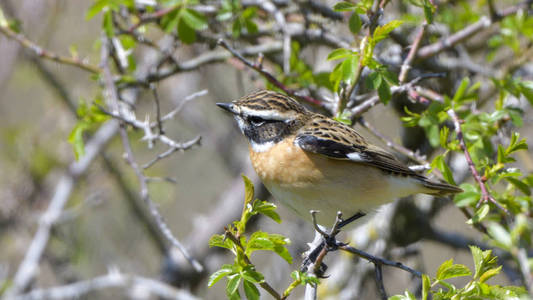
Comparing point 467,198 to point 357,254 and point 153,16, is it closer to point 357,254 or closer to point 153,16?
point 357,254

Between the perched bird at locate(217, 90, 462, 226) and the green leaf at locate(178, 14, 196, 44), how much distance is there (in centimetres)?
77

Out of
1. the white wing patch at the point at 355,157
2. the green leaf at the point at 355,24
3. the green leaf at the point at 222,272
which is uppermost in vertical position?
the green leaf at the point at 355,24

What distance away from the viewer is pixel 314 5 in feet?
15.1

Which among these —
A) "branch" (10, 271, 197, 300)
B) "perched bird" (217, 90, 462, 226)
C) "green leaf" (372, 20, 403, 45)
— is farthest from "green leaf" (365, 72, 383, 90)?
"branch" (10, 271, 197, 300)

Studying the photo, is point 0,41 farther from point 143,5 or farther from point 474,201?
point 474,201

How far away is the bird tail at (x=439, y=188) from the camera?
11.1ft

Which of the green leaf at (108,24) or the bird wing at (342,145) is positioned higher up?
the green leaf at (108,24)

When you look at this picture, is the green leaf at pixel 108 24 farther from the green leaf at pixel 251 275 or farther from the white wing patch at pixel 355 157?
the green leaf at pixel 251 275

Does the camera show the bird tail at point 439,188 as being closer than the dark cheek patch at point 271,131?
Yes

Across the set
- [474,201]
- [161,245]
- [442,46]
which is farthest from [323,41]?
[161,245]

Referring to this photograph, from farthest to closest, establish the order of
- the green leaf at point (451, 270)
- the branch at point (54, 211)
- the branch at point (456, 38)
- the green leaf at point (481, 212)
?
the branch at point (54, 211) < the branch at point (456, 38) < the green leaf at point (481, 212) < the green leaf at point (451, 270)

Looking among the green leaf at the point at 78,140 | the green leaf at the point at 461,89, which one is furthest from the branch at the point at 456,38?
the green leaf at the point at 78,140

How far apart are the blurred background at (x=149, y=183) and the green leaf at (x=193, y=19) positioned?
628 mm

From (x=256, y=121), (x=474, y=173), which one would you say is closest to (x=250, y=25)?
(x=256, y=121)
